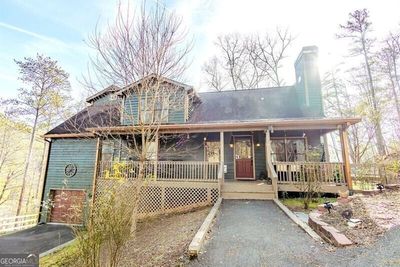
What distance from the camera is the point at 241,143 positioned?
38.5 feet

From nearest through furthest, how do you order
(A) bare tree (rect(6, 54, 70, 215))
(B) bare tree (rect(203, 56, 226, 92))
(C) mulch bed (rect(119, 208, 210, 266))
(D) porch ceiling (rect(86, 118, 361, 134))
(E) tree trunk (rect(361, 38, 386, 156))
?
(C) mulch bed (rect(119, 208, 210, 266))
(D) porch ceiling (rect(86, 118, 361, 134))
(E) tree trunk (rect(361, 38, 386, 156))
(A) bare tree (rect(6, 54, 70, 215))
(B) bare tree (rect(203, 56, 226, 92))

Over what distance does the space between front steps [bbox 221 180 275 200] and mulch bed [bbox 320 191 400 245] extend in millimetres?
2970

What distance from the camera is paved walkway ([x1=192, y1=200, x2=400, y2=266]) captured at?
3.33m

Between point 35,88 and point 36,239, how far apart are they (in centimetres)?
1251

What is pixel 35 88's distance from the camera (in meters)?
17.0

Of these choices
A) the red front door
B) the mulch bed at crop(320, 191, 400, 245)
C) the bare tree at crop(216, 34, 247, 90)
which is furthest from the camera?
the bare tree at crop(216, 34, 247, 90)

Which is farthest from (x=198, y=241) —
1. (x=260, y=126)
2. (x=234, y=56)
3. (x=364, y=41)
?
(x=234, y=56)

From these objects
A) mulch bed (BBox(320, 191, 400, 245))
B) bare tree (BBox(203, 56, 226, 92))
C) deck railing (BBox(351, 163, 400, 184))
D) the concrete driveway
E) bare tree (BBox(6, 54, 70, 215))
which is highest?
bare tree (BBox(203, 56, 226, 92))

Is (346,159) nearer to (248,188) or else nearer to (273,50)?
(248,188)

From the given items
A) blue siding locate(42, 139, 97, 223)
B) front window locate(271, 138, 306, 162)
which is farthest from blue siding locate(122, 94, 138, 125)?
front window locate(271, 138, 306, 162)

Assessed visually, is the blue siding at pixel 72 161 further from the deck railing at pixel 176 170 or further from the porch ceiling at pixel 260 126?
the porch ceiling at pixel 260 126

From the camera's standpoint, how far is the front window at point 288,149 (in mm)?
11094

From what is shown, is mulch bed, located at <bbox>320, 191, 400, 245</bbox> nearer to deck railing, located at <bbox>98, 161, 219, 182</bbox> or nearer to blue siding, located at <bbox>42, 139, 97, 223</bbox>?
deck railing, located at <bbox>98, 161, 219, 182</bbox>

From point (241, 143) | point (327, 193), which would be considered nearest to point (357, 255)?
point (327, 193)
